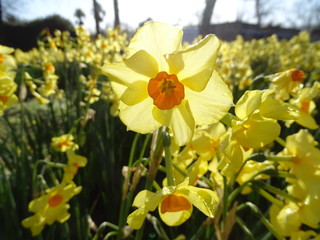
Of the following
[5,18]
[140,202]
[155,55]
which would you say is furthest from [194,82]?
[5,18]

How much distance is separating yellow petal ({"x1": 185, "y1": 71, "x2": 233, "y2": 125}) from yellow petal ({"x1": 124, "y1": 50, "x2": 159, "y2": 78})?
0.12 m

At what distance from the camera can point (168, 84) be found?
71 cm

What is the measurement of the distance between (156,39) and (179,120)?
0.20 meters

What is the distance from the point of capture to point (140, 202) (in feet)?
2.33

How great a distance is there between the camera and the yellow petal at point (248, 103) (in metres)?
0.64

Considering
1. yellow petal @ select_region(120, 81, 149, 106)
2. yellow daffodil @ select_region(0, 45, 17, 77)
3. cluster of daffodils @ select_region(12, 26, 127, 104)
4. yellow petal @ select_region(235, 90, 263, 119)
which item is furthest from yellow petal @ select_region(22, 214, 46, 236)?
cluster of daffodils @ select_region(12, 26, 127, 104)

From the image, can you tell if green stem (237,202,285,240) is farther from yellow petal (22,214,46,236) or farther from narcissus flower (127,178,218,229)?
yellow petal (22,214,46,236)

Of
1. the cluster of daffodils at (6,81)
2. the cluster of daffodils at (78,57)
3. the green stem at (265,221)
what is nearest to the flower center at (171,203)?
the green stem at (265,221)

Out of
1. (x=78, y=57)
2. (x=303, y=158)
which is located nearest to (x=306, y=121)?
(x=303, y=158)

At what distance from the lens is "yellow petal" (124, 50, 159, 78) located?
0.64 m

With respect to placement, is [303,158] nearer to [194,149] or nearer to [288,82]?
[194,149]

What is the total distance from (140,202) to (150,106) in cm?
24

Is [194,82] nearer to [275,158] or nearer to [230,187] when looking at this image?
[275,158]

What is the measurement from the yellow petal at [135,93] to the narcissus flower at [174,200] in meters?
0.21
